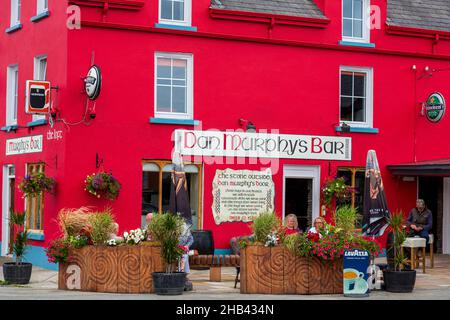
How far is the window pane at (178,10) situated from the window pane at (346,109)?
16.0 feet

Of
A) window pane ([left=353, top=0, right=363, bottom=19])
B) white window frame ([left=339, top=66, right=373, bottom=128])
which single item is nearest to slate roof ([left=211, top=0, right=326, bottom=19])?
window pane ([left=353, top=0, right=363, bottom=19])

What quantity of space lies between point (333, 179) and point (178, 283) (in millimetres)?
8504

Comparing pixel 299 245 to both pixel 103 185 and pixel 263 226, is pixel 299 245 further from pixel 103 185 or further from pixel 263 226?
pixel 103 185

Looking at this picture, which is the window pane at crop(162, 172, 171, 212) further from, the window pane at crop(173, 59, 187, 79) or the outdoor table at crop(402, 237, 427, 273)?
the outdoor table at crop(402, 237, 427, 273)

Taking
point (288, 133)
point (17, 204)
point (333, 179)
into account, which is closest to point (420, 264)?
point (333, 179)

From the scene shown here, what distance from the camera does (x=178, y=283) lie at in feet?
53.2

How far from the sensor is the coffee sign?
24422 millimetres

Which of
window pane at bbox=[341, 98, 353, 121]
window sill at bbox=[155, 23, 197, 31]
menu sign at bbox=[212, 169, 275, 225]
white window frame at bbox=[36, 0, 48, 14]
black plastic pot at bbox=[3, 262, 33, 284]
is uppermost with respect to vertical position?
white window frame at bbox=[36, 0, 48, 14]

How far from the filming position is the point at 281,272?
16625 mm

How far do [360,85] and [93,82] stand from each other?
773cm

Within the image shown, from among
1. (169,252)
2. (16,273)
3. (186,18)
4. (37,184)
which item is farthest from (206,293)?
(186,18)

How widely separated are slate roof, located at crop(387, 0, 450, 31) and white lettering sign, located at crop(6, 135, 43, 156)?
32.0 ft

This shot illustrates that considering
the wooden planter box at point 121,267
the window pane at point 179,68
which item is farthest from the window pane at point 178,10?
the wooden planter box at point 121,267

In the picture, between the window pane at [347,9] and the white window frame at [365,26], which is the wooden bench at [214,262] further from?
the window pane at [347,9]
